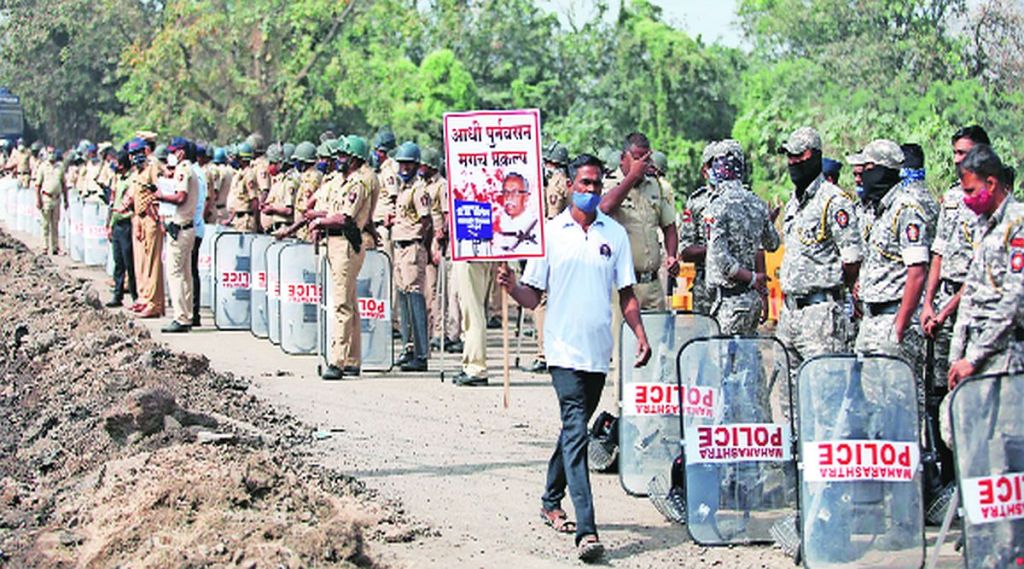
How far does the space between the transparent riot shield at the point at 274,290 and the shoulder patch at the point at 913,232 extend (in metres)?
9.04

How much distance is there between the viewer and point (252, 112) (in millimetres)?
41656

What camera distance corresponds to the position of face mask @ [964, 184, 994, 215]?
25.7 feet

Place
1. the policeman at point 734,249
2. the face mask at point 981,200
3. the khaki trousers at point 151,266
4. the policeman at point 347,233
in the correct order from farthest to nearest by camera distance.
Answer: the khaki trousers at point 151,266
the policeman at point 347,233
the policeman at point 734,249
the face mask at point 981,200

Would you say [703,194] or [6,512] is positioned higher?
[703,194]

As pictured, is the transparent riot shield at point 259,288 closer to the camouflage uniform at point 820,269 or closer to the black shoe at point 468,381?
the black shoe at point 468,381

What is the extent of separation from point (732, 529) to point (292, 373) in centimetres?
783

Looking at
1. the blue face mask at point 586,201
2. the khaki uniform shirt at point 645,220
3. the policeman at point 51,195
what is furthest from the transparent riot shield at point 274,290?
the policeman at point 51,195

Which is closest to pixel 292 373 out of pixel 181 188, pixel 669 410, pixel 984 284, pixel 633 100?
pixel 181 188

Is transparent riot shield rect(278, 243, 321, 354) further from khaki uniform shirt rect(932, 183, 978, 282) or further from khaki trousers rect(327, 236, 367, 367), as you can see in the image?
khaki uniform shirt rect(932, 183, 978, 282)

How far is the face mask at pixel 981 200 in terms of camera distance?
309 inches

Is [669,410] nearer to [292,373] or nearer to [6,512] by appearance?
[6,512]

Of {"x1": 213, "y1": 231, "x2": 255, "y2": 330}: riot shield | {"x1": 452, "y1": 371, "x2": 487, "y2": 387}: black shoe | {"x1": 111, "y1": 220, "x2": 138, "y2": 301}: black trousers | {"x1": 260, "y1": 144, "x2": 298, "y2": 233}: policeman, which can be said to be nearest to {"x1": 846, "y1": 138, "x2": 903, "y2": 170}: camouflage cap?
{"x1": 452, "y1": 371, "x2": 487, "y2": 387}: black shoe

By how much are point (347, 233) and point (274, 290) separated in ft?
9.33

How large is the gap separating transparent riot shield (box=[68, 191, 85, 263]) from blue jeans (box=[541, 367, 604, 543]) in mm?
22458
